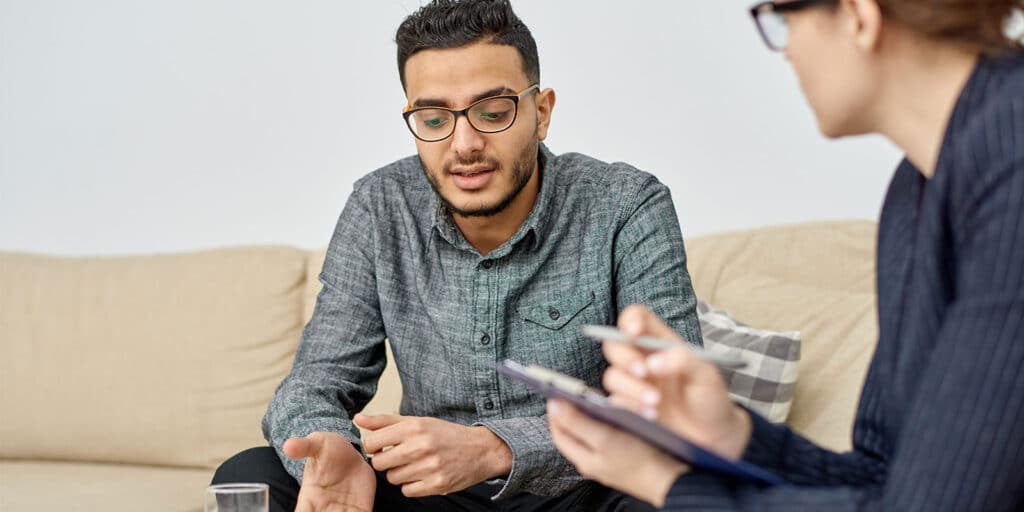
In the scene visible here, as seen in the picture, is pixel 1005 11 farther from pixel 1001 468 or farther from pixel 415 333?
pixel 415 333

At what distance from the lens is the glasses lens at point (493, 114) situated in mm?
1744

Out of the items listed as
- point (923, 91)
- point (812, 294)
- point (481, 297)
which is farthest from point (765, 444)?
point (812, 294)

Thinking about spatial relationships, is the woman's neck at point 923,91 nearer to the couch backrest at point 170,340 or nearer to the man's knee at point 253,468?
the man's knee at point 253,468

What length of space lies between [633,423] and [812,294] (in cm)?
147

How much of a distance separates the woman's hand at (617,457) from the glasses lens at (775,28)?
0.38m

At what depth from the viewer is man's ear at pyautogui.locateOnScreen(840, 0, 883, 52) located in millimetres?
935

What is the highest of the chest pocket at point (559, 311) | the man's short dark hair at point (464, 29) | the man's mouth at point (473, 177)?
the man's short dark hair at point (464, 29)

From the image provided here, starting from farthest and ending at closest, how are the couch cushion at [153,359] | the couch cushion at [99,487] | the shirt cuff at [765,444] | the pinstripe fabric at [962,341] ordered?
the couch cushion at [153,359]
the couch cushion at [99,487]
the shirt cuff at [765,444]
the pinstripe fabric at [962,341]

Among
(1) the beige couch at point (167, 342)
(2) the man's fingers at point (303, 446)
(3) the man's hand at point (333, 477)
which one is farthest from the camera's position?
(1) the beige couch at point (167, 342)

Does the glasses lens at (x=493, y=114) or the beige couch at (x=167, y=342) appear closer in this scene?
the glasses lens at (x=493, y=114)

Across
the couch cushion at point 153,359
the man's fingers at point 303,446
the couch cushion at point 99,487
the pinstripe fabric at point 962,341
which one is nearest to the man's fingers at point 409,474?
the man's fingers at point 303,446

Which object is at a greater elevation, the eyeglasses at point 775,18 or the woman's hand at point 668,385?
the eyeglasses at point 775,18

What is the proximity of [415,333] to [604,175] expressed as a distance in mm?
407

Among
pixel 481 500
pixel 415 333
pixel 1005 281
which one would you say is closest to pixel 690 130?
pixel 415 333
